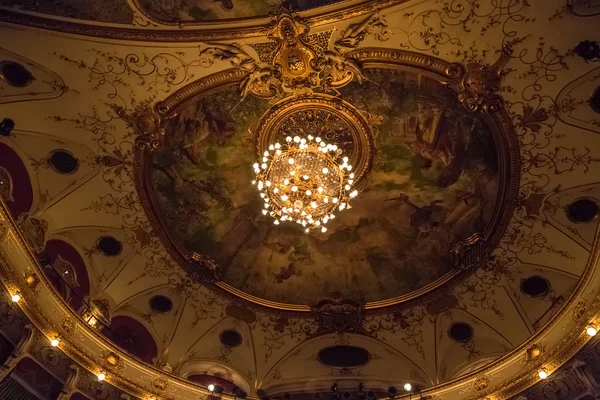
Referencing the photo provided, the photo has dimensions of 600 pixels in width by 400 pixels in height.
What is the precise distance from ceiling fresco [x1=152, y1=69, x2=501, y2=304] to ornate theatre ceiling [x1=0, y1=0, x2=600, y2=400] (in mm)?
54

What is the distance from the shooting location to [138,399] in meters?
12.3

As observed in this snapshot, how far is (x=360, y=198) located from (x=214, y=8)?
6042mm

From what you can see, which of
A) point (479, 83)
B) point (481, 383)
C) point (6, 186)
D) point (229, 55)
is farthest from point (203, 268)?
point (479, 83)

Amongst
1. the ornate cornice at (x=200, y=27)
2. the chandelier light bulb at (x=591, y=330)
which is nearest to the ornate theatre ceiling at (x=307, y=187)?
the ornate cornice at (x=200, y=27)

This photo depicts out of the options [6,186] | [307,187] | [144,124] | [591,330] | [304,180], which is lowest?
[591,330]

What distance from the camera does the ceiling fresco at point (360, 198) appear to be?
12102 millimetres

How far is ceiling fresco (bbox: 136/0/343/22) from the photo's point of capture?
1020 centimetres

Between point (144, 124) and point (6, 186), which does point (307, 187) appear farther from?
point (6, 186)

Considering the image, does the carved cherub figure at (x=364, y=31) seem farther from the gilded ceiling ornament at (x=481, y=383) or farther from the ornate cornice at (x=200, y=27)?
the gilded ceiling ornament at (x=481, y=383)

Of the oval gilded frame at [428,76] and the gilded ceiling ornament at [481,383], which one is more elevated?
the oval gilded frame at [428,76]

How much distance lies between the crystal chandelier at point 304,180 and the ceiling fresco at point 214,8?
2799 mm

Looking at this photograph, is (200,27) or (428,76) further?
(428,76)

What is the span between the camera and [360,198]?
13898mm

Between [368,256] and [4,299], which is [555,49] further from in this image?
[4,299]
